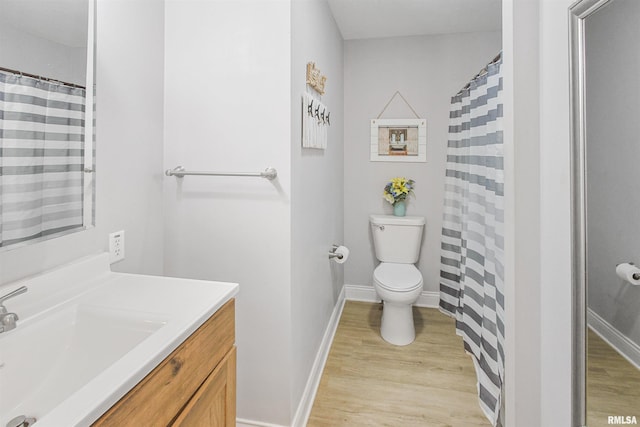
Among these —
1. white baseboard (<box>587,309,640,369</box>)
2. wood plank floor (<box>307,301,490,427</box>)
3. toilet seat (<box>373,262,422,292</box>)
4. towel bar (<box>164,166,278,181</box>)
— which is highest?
towel bar (<box>164,166,278,181</box>)

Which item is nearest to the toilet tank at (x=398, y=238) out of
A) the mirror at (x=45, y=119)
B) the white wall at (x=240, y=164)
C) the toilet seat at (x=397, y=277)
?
the toilet seat at (x=397, y=277)

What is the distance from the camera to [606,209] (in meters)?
0.88

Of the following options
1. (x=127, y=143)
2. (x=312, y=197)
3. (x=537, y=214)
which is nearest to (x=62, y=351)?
(x=127, y=143)

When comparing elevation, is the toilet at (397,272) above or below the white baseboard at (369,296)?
above

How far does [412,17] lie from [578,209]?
2.19 metres

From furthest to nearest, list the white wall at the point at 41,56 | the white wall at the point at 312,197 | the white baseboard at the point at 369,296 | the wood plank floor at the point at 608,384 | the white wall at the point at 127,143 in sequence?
the white baseboard at the point at 369,296, the white wall at the point at 312,197, the white wall at the point at 127,143, the white wall at the point at 41,56, the wood plank floor at the point at 608,384

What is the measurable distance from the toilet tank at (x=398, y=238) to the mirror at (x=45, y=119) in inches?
84.4

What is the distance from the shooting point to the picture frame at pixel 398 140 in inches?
119

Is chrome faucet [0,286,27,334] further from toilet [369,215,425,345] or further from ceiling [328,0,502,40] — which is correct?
ceiling [328,0,502,40]

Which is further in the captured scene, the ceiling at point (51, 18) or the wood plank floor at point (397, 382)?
the wood plank floor at point (397, 382)

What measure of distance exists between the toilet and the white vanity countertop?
1.52 m

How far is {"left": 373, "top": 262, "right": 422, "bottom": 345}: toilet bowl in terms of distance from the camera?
2.36 m

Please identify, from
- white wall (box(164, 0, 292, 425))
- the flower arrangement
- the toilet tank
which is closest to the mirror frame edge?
white wall (box(164, 0, 292, 425))

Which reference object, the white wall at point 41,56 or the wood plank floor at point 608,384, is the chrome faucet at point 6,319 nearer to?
the white wall at point 41,56
